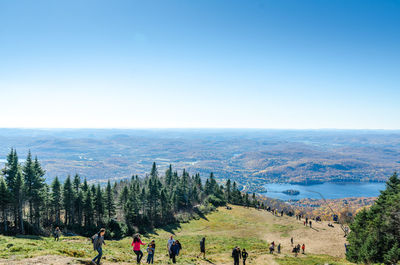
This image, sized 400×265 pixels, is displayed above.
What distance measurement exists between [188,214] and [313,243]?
44993 millimetres

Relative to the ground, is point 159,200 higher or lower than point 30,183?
lower

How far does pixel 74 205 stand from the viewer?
5956cm

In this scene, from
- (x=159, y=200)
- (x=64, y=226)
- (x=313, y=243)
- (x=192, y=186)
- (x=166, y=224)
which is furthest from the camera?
(x=192, y=186)

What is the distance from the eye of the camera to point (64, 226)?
53438 millimetres

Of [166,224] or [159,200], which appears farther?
[159,200]

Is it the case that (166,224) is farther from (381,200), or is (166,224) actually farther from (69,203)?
(381,200)

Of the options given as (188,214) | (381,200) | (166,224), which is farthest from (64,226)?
(381,200)

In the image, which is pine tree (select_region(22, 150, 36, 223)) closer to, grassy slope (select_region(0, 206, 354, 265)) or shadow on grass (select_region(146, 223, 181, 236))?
grassy slope (select_region(0, 206, 354, 265))

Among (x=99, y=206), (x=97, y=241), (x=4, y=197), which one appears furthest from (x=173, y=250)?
(x=99, y=206)

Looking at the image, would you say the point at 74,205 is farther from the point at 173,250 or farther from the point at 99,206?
the point at 173,250

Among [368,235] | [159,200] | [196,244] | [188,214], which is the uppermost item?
[368,235]

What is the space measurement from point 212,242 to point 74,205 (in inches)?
1563

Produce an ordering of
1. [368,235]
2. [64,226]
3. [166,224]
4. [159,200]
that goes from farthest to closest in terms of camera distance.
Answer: [159,200] → [166,224] → [64,226] → [368,235]

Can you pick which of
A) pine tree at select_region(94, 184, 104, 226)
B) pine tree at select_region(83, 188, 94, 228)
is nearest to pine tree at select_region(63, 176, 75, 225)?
pine tree at select_region(83, 188, 94, 228)
